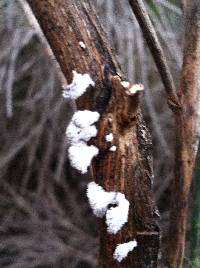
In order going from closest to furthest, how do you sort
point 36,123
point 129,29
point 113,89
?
point 113,89 → point 129,29 → point 36,123

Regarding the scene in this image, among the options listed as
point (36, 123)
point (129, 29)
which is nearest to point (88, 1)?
point (129, 29)

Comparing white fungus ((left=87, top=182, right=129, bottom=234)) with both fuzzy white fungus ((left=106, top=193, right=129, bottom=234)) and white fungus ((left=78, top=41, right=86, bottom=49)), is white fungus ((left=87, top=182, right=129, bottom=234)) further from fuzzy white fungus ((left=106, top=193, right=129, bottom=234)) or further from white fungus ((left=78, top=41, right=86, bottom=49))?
white fungus ((left=78, top=41, right=86, bottom=49))

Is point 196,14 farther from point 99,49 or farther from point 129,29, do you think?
point 129,29

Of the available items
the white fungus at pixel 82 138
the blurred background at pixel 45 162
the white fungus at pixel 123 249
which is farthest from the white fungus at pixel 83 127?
the blurred background at pixel 45 162

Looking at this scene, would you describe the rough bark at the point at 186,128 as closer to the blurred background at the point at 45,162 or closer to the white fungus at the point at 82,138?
the white fungus at the point at 82,138

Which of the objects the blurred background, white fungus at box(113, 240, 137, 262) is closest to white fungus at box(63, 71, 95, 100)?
white fungus at box(113, 240, 137, 262)

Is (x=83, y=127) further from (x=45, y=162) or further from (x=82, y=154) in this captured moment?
(x=45, y=162)
